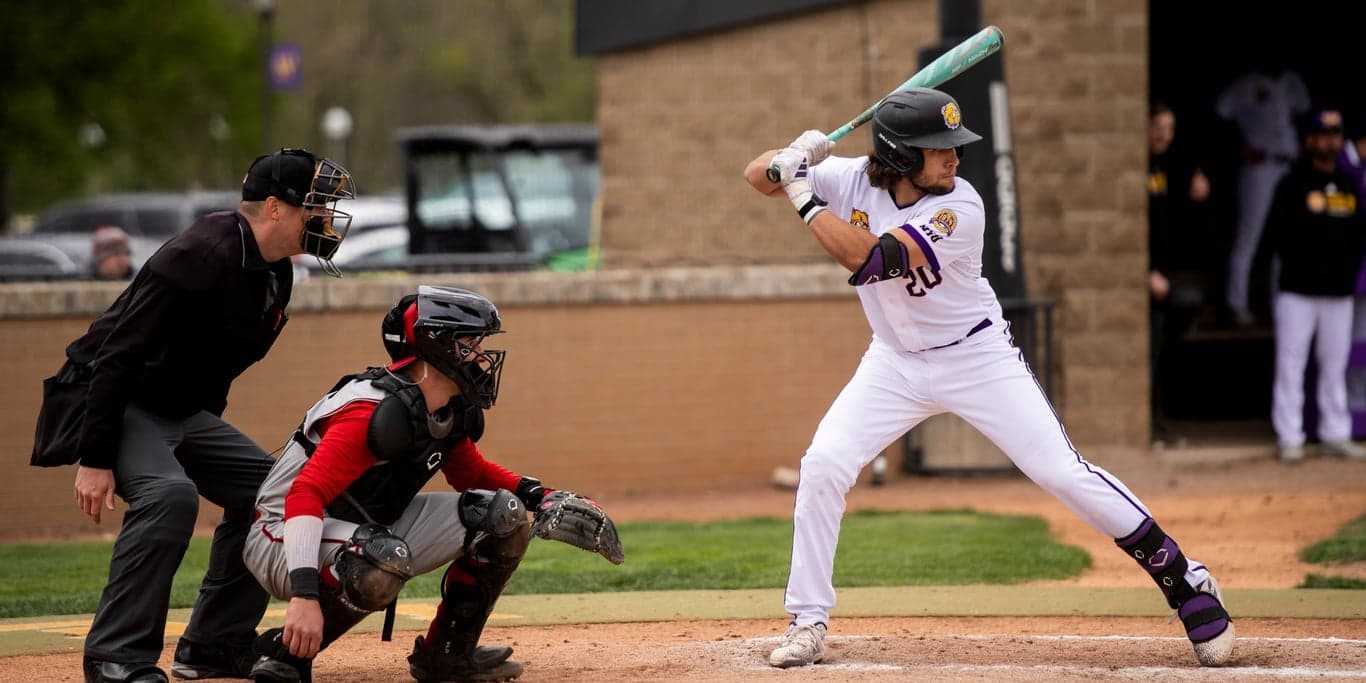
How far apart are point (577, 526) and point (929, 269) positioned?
1354mm

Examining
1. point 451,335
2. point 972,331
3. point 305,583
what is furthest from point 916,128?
point 305,583

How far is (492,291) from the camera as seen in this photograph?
10117mm

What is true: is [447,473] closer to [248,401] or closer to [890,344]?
[890,344]

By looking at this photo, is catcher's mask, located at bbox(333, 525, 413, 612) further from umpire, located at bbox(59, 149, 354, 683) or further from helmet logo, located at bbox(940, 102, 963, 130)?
helmet logo, located at bbox(940, 102, 963, 130)

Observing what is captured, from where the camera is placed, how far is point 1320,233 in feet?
33.7

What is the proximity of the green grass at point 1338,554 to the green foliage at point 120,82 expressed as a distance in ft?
83.7

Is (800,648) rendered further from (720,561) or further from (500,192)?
(500,192)

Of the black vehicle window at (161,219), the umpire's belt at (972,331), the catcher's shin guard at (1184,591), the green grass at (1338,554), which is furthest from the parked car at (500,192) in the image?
the catcher's shin guard at (1184,591)

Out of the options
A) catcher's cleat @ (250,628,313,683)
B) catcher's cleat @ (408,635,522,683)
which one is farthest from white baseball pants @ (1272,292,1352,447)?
catcher's cleat @ (250,628,313,683)

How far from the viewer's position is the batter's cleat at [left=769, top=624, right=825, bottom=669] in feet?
17.0

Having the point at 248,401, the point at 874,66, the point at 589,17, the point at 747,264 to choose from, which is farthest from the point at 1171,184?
the point at 248,401

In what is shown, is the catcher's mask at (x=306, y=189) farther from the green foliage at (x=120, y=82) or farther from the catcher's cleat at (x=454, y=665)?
the green foliage at (x=120, y=82)

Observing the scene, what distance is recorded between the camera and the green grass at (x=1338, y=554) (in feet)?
22.7

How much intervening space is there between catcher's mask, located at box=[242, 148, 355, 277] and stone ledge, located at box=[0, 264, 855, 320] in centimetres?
470
